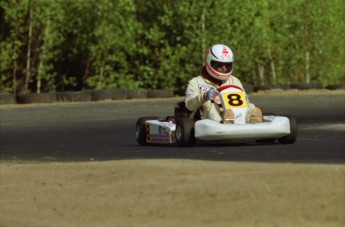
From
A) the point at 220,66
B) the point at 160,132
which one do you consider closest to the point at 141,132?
the point at 160,132

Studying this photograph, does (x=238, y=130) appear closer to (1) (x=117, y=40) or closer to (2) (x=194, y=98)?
(2) (x=194, y=98)

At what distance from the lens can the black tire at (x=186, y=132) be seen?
578 inches

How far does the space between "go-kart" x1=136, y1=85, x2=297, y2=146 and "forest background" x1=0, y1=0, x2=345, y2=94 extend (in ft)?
45.7

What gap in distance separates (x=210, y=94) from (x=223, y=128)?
0.52 meters

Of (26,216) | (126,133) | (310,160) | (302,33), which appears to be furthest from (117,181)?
(302,33)

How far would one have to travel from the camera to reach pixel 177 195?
961 centimetres

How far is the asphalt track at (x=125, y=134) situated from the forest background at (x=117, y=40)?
266 centimetres

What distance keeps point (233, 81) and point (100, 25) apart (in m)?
14.8

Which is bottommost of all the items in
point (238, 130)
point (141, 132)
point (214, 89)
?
point (141, 132)

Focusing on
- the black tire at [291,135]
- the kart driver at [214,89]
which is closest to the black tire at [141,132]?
the kart driver at [214,89]

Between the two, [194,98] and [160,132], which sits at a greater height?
[194,98]

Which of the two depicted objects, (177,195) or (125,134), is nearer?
(177,195)

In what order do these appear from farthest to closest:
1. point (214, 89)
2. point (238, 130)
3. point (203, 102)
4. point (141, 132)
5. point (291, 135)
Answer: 1. point (141, 132)
2. point (203, 102)
3. point (291, 135)
4. point (214, 89)
5. point (238, 130)

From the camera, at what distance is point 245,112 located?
48.9ft
